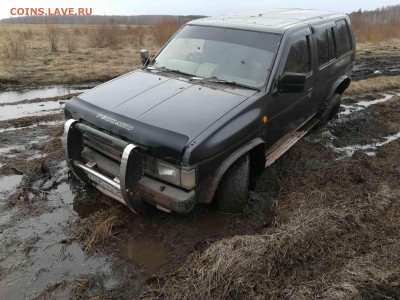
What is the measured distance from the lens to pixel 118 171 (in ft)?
11.2

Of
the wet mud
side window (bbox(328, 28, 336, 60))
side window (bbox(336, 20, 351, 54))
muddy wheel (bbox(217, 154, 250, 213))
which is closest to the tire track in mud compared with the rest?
muddy wheel (bbox(217, 154, 250, 213))

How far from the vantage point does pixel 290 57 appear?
423 cm

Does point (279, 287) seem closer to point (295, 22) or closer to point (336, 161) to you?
point (336, 161)

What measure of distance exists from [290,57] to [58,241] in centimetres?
336

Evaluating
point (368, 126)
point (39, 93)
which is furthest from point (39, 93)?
point (368, 126)

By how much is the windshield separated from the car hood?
0.27 meters

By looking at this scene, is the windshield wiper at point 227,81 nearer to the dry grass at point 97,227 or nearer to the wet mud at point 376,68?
the dry grass at point 97,227

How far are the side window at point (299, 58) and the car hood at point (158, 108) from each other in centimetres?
82

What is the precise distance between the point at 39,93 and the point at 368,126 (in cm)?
785

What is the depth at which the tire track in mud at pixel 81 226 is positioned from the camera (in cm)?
301

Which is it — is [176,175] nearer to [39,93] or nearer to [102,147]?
[102,147]

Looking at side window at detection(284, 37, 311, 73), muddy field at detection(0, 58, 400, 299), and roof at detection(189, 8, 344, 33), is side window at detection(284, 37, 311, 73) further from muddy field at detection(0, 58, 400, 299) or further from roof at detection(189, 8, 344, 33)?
muddy field at detection(0, 58, 400, 299)

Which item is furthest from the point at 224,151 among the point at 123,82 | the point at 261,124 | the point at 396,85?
the point at 396,85

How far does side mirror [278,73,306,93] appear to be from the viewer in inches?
148
